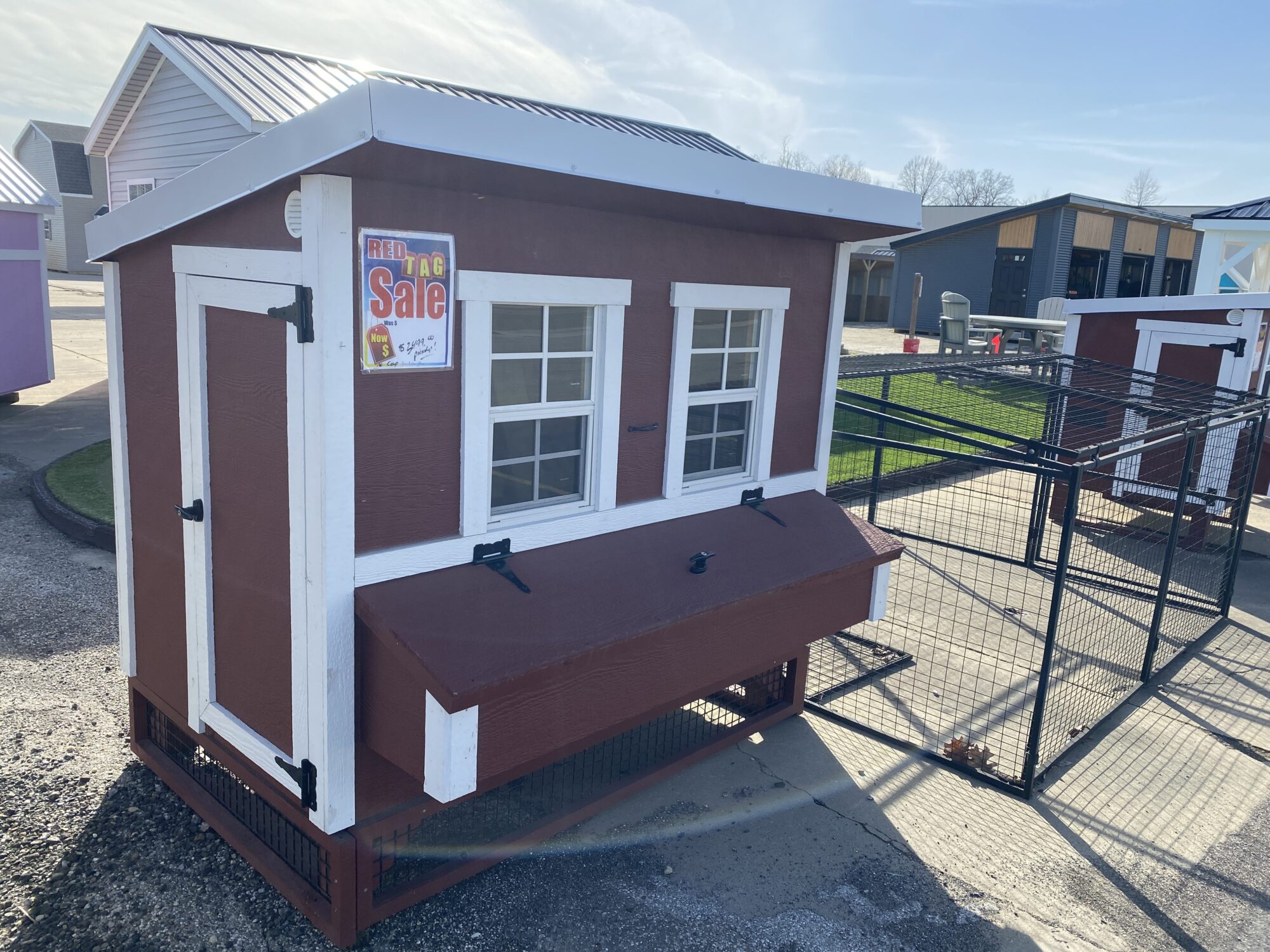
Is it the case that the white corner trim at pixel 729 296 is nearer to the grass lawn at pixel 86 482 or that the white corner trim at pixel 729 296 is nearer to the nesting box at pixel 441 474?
the nesting box at pixel 441 474

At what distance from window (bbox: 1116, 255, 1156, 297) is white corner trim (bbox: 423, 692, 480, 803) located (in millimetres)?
33924

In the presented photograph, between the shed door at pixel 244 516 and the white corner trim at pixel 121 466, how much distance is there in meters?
0.58

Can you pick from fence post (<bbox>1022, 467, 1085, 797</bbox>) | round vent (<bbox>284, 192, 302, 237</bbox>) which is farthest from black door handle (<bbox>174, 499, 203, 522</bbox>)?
fence post (<bbox>1022, 467, 1085, 797</bbox>)

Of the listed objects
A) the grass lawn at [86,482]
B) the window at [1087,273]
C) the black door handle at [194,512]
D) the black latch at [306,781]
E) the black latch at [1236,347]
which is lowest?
the grass lawn at [86,482]

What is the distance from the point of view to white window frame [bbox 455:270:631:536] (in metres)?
3.52

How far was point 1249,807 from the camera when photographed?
4.90m

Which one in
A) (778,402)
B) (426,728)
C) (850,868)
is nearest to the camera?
(426,728)

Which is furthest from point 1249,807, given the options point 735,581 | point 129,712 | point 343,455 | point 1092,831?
point 129,712

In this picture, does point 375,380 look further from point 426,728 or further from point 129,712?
point 129,712

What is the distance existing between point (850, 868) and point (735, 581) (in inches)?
55.5

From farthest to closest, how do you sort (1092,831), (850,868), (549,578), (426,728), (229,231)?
(1092,831), (850,868), (549,578), (229,231), (426,728)

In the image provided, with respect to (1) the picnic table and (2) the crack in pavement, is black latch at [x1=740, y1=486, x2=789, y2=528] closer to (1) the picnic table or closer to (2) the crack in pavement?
(2) the crack in pavement

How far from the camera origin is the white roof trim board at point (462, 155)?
8.78 feet


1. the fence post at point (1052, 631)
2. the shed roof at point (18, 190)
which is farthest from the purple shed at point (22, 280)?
the fence post at point (1052, 631)
